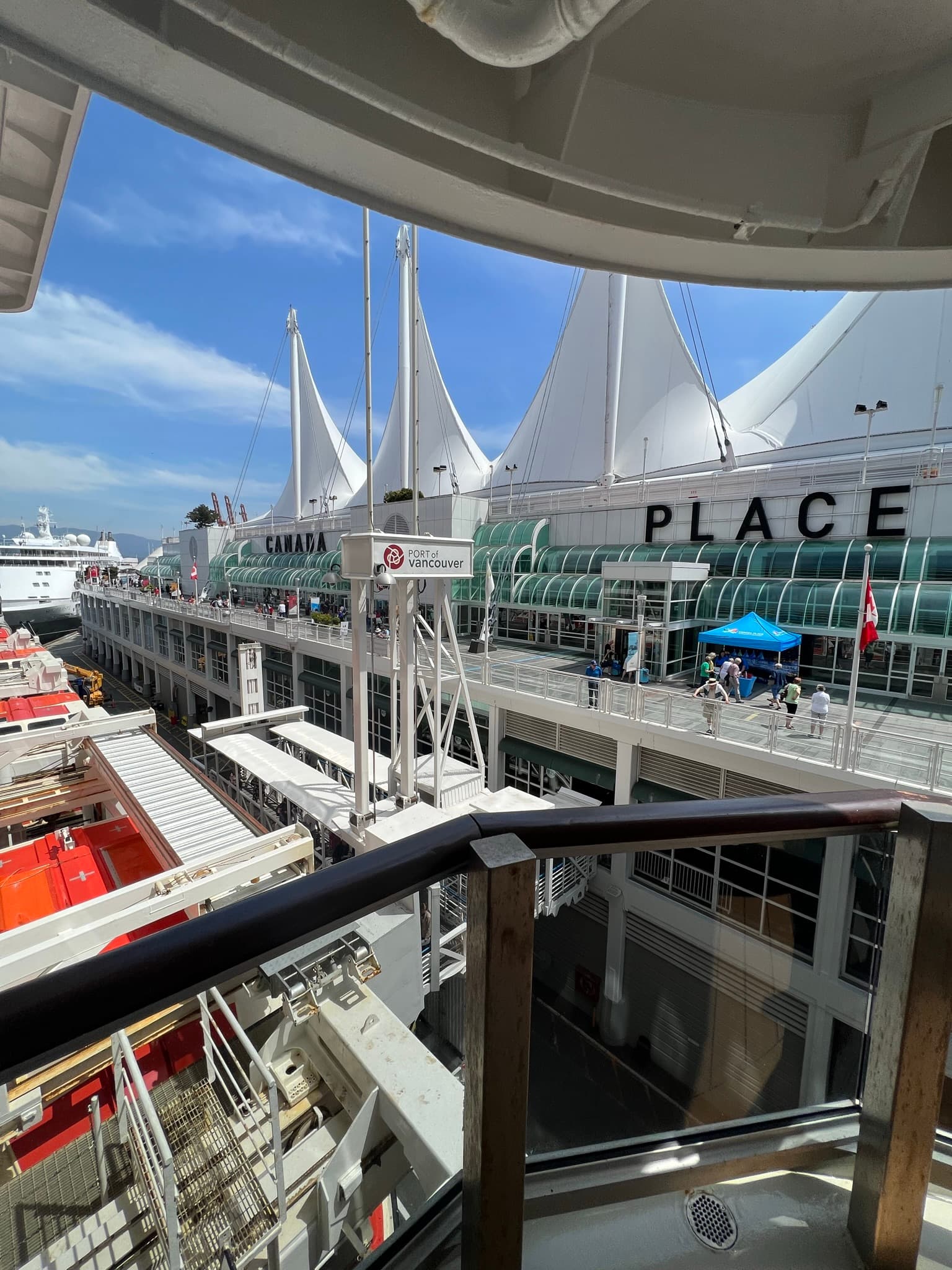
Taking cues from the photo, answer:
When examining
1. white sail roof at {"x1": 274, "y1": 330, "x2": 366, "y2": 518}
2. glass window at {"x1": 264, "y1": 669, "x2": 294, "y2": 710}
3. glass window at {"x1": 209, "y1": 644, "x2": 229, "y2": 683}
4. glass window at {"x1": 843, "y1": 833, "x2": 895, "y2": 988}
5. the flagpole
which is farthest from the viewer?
white sail roof at {"x1": 274, "y1": 330, "x2": 366, "y2": 518}

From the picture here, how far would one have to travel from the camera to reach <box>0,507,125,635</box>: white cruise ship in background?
2136 inches

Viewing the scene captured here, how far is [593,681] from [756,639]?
392 centimetres

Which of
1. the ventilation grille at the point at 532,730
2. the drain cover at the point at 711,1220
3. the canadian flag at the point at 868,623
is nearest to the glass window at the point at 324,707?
the ventilation grille at the point at 532,730

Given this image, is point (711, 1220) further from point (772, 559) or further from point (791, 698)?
point (772, 559)

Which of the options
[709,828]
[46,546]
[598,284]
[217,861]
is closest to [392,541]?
[217,861]

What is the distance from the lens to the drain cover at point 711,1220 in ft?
4.51

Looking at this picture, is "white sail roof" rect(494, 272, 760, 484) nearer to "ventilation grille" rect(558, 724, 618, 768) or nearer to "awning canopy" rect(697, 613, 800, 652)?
"awning canopy" rect(697, 613, 800, 652)

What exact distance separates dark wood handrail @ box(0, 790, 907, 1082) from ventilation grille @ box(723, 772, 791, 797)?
9198 mm

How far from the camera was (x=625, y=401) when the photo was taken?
38.7 m

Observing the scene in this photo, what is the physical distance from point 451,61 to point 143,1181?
4.54 meters

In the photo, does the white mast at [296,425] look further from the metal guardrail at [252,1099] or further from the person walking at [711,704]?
the metal guardrail at [252,1099]

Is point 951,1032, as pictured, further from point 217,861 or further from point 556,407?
point 556,407

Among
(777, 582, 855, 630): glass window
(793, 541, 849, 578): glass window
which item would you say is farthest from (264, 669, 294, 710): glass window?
(793, 541, 849, 578): glass window

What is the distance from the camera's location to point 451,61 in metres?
1.56
